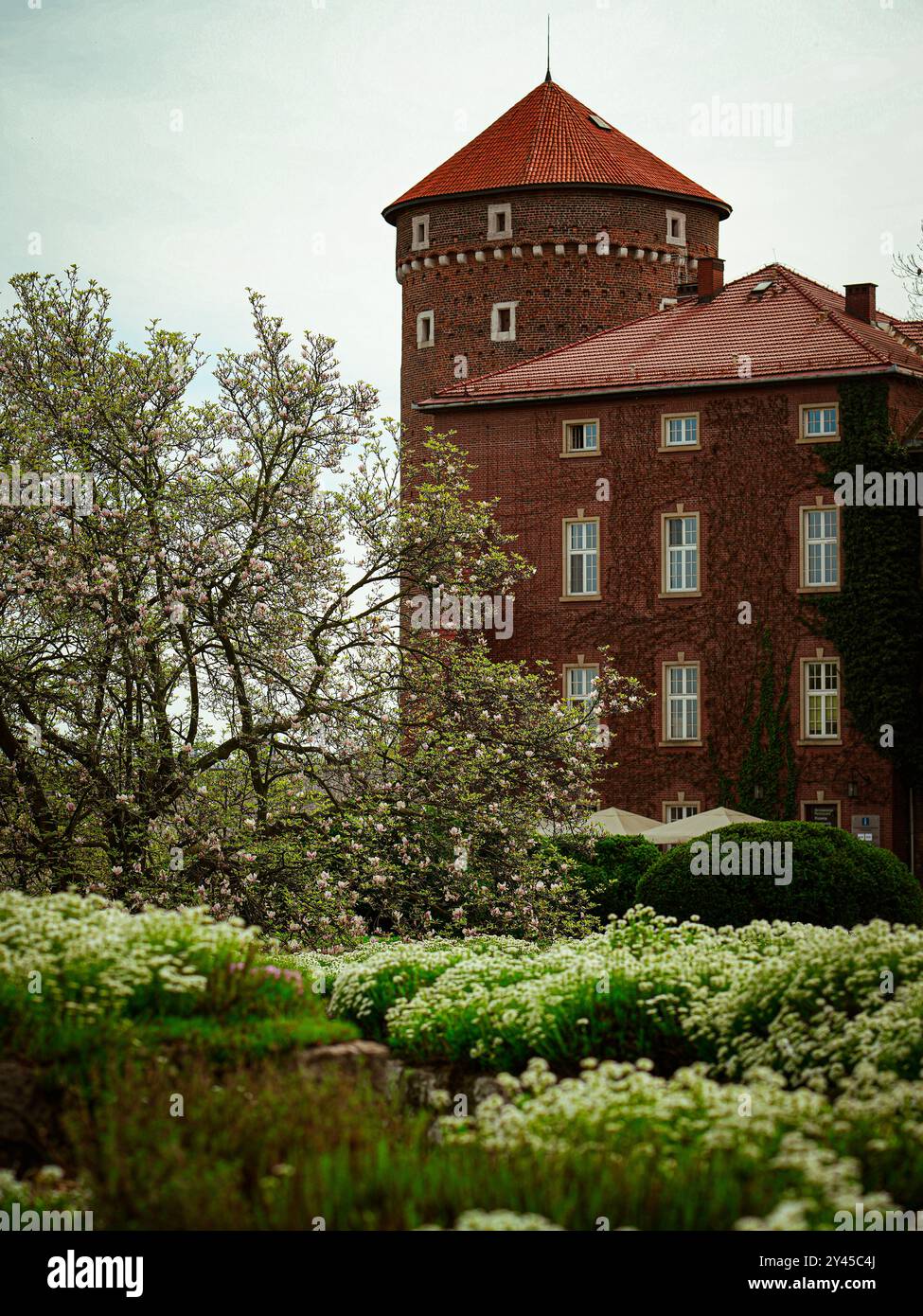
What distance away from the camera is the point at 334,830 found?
2128cm

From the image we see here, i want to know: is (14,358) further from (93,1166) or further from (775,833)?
(93,1166)

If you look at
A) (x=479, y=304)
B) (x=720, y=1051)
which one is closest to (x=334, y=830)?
(x=720, y=1051)

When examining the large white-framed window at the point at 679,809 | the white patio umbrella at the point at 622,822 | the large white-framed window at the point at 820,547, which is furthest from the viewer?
the large white-framed window at the point at 679,809

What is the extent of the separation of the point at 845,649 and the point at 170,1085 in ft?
120

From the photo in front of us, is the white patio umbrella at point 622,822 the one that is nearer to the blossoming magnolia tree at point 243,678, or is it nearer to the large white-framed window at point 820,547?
the large white-framed window at point 820,547

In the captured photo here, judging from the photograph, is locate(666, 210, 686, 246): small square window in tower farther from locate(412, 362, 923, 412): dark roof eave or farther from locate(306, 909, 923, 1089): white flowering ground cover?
locate(306, 909, 923, 1089): white flowering ground cover

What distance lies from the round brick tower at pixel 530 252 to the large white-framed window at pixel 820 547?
14054 mm

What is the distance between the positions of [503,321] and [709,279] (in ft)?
27.9

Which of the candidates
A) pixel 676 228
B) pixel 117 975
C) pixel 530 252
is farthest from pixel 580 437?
pixel 117 975

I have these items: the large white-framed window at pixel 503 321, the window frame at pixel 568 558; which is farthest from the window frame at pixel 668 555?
the large white-framed window at pixel 503 321

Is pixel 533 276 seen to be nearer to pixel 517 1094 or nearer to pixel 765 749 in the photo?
pixel 765 749

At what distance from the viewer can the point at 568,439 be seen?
4738 cm

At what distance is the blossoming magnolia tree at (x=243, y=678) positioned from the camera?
63.8ft

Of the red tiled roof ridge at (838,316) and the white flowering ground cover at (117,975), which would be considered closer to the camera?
the white flowering ground cover at (117,975)
